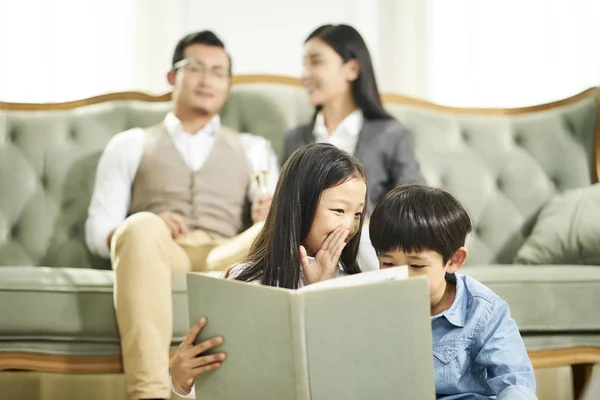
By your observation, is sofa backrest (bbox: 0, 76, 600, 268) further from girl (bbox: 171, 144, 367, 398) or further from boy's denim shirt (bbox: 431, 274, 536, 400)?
boy's denim shirt (bbox: 431, 274, 536, 400)

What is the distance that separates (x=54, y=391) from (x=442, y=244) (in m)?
1.44

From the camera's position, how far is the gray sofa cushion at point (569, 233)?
2.12 meters

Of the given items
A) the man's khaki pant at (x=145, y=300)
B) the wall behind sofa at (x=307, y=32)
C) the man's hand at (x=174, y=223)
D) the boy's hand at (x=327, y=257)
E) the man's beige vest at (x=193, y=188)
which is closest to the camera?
the boy's hand at (x=327, y=257)

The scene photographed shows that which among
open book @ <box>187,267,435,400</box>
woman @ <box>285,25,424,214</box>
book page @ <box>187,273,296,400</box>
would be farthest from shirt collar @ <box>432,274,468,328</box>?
woman @ <box>285,25,424,214</box>

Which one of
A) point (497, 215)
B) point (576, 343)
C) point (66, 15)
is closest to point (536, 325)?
point (576, 343)

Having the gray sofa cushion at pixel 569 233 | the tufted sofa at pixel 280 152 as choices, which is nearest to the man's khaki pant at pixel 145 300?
the tufted sofa at pixel 280 152

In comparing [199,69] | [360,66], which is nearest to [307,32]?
[360,66]

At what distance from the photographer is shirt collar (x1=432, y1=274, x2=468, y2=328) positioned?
3.72ft

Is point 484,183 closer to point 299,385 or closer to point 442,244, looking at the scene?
point 442,244

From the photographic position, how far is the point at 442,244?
1.18m

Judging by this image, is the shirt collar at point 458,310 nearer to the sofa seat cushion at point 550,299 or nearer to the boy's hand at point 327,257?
the boy's hand at point 327,257

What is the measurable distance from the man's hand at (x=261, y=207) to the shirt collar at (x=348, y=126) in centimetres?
31

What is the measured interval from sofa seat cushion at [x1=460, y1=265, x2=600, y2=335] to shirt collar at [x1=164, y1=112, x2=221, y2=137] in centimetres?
93

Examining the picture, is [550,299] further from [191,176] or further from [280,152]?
[191,176]
